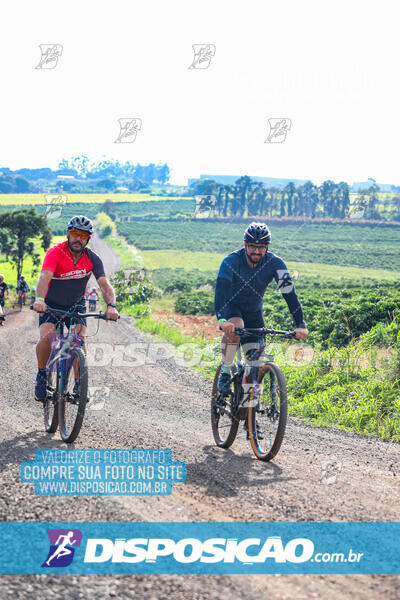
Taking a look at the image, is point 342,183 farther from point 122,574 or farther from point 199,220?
point 122,574

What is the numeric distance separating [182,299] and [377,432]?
2726 cm

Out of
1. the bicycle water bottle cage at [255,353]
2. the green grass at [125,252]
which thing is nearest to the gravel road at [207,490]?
the bicycle water bottle cage at [255,353]

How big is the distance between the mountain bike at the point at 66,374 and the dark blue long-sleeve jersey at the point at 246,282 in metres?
1.48

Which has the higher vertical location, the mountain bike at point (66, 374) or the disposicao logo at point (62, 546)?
the mountain bike at point (66, 374)

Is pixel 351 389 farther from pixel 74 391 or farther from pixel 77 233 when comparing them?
pixel 77 233

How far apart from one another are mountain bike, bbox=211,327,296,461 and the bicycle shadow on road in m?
0.22

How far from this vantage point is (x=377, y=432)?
8148mm

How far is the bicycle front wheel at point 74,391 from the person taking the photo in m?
6.36

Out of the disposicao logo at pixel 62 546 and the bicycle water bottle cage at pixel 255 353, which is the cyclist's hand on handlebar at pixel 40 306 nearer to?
the bicycle water bottle cage at pixel 255 353

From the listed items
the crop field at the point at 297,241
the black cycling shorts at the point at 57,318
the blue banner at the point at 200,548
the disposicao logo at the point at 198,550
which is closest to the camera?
the blue banner at the point at 200,548

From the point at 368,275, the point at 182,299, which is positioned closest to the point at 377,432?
the point at 182,299

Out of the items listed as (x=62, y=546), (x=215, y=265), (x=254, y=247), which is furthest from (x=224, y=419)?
(x=215, y=265)

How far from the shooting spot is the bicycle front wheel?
251 inches

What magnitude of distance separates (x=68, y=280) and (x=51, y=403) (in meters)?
1.67
